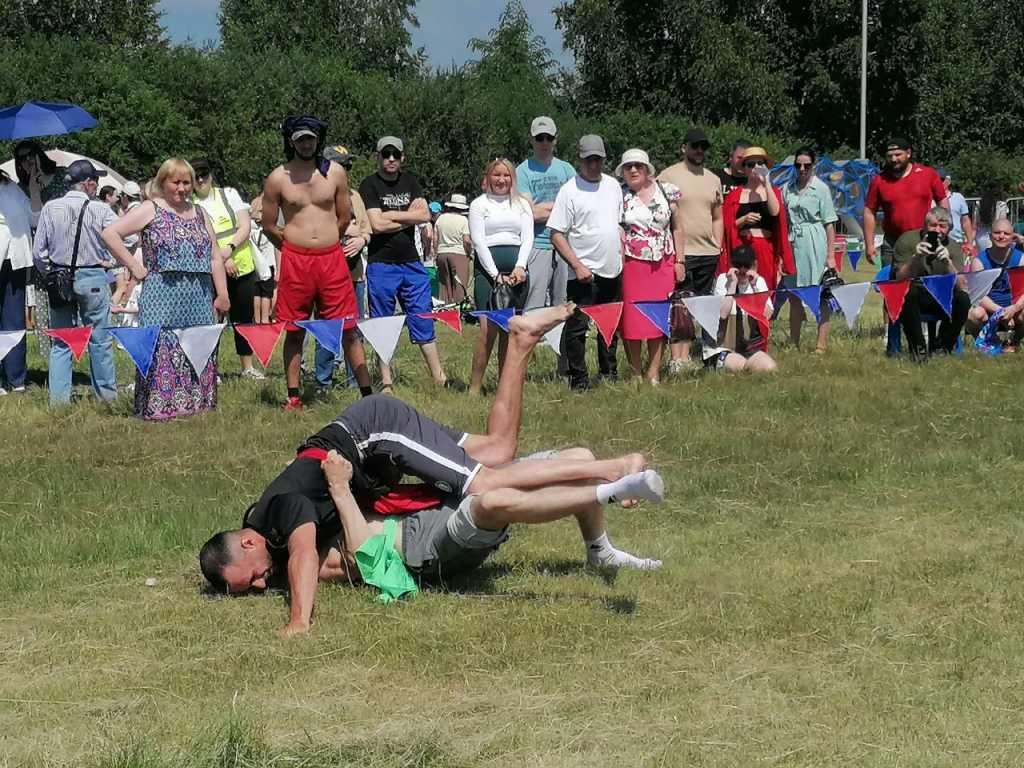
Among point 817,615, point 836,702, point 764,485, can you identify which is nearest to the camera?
point 836,702

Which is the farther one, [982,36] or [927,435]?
[982,36]

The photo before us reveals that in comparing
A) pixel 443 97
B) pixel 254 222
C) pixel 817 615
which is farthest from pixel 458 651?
pixel 443 97

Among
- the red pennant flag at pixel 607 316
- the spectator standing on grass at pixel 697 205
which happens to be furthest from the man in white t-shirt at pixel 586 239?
the spectator standing on grass at pixel 697 205

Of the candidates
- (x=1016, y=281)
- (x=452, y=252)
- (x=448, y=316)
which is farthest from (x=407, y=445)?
(x=452, y=252)

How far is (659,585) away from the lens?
243 inches

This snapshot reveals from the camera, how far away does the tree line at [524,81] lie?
31469 mm

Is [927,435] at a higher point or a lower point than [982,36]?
lower

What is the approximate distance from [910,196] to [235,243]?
5.95 meters

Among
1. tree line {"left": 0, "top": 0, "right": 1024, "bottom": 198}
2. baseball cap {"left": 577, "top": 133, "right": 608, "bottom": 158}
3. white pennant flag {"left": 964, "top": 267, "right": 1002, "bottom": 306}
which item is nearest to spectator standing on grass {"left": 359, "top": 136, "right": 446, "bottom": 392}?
baseball cap {"left": 577, "top": 133, "right": 608, "bottom": 158}

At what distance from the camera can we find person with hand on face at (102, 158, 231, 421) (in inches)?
396

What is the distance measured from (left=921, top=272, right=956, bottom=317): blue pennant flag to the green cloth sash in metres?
7.51

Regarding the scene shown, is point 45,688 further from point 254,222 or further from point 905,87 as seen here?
point 905,87

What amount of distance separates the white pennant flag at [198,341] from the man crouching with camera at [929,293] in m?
5.87

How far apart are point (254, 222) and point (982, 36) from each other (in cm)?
5893
